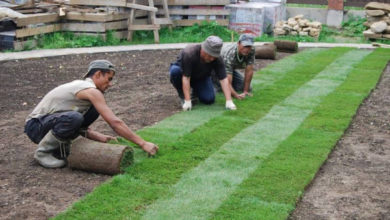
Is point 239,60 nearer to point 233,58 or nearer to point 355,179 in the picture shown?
point 233,58

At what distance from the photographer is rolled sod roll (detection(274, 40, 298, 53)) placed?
1306 cm

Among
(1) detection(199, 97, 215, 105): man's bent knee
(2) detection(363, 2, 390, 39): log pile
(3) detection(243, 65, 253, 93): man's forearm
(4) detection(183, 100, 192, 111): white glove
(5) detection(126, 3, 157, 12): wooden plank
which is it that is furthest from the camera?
(2) detection(363, 2, 390, 39): log pile

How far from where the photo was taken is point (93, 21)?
45.1ft

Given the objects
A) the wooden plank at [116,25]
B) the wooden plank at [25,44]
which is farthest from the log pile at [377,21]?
the wooden plank at [25,44]

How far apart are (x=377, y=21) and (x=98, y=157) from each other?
13.0m

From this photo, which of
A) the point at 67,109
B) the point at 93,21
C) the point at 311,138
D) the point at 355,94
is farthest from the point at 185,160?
the point at 93,21

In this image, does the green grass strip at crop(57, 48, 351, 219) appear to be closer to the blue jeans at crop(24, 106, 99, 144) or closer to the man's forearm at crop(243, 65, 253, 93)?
the man's forearm at crop(243, 65, 253, 93)

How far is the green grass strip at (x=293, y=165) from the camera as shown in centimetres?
437

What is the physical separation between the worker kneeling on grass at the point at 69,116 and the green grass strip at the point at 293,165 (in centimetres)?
123

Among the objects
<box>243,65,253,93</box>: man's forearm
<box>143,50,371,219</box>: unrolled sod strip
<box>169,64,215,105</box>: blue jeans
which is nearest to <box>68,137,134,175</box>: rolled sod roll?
<box>143,50,371,219</box>: unrolled sod strip

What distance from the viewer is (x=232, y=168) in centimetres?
526

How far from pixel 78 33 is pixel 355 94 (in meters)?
7.74

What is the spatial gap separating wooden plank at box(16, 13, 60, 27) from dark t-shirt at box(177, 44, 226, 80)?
630cm

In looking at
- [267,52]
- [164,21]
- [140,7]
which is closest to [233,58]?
[267,52]
